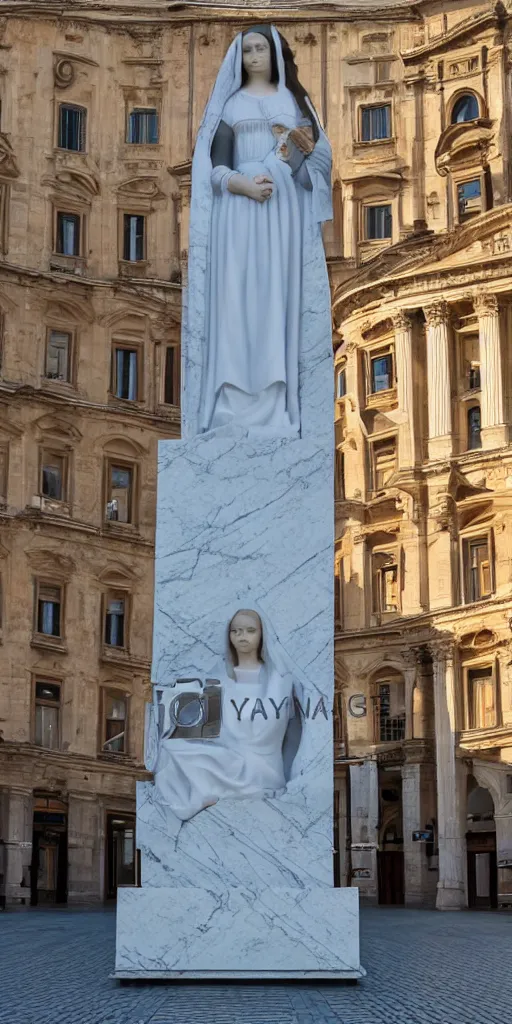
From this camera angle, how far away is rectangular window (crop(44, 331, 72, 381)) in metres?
57.2

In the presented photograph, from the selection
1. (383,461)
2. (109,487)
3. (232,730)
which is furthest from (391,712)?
(232,730)

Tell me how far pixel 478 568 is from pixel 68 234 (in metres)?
17.9

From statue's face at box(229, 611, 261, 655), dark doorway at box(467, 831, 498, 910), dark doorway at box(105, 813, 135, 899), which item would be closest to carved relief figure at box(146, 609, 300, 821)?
statue's face at box(229, 611, 261, 655)

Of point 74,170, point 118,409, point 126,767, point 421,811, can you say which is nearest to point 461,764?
point 421,811

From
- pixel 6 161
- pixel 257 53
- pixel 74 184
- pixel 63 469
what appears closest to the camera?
pixel 257 53

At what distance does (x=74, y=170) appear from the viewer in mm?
59188

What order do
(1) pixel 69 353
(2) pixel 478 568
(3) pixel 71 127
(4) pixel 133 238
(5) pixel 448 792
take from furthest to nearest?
(4) pixel 133 238, (3) pixel 71 127, (1) pixel 69 353, (2) pixel 478 568, (5) pixel 448 792

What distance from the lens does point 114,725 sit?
54.9 metres

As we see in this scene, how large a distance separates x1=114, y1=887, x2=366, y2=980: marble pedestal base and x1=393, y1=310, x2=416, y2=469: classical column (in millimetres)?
43632

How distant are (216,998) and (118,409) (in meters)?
46.1

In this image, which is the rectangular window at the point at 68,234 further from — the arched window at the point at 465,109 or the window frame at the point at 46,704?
the window frame at the point at 46,704

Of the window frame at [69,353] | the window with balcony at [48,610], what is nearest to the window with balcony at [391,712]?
the window with balcony at [48,610]

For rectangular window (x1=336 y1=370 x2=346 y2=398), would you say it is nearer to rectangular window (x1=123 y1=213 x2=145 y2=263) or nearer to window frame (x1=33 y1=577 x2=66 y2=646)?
rectangular window (x1=123 y1=213 x2=145 y2=263)

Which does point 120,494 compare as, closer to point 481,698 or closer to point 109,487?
point 109,487
